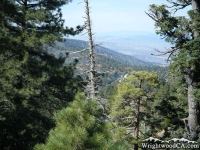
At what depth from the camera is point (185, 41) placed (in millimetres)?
7941

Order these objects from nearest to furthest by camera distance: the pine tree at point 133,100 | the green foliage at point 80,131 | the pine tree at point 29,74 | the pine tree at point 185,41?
the green foliage at point 80,131 → the pine tree at point 185,41 → the pine tree at point 29,74 → the pine tree at point 133,100

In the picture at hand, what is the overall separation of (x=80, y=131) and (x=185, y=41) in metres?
5.87

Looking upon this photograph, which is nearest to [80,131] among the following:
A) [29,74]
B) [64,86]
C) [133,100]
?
[29,74]

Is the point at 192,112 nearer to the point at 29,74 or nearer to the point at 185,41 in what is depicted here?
the point at 185,41

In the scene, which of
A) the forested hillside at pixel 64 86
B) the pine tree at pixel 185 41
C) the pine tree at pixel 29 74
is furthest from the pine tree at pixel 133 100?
the pine tree at pixel 185 41

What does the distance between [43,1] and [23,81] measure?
4.53 m

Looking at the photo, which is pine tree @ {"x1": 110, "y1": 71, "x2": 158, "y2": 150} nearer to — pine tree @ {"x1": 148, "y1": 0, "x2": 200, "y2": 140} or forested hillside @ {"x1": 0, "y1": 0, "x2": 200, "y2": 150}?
forested hillside @ {"x1": 0, "y1": 0, "x2": 200, "y2": 150}

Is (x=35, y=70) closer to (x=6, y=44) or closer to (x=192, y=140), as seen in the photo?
(x=6, y=44)

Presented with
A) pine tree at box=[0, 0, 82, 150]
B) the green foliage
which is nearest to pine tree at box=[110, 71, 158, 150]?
pine tree at box=[0, 0, 82, 150]

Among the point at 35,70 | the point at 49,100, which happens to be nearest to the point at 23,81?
the point at 35,70

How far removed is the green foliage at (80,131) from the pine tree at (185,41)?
4243mm

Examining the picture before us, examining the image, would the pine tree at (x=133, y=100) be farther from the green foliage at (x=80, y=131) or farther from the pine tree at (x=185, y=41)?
the green foliage at (x=80, y=131)

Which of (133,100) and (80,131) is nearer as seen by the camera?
(80,131)

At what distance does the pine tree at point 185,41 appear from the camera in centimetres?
738
